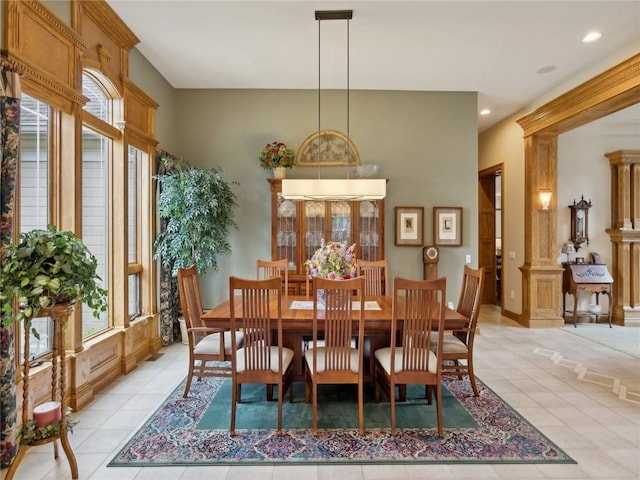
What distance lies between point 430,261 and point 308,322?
2.86m

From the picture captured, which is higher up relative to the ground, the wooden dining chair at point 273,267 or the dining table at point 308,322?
the wooden dining chair at point 273,267

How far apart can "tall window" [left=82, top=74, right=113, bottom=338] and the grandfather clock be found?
390 cm

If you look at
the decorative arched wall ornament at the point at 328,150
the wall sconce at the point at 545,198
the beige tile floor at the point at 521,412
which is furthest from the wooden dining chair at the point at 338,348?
the wall sconce at the point at 545,198

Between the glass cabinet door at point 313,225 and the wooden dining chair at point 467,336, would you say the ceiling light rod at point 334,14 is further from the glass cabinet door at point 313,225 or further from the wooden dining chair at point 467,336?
the wooden dining chair at point 467,336

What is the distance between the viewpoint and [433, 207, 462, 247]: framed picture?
204 inches

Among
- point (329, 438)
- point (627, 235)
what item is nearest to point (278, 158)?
point (329, 438)

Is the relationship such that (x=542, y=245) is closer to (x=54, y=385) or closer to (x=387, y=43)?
(x=387, y=43)

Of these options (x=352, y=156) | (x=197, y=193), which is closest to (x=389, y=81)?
(x=352, y=156)

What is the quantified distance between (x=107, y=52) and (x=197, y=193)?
61.1 inches

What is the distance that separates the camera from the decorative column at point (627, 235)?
573 cm

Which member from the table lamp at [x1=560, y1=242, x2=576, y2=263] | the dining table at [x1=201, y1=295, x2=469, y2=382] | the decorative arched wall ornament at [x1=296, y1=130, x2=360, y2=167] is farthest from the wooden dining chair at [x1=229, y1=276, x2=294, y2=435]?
the table lamp at [x1=560, y1=242, x2=576, y2=263]

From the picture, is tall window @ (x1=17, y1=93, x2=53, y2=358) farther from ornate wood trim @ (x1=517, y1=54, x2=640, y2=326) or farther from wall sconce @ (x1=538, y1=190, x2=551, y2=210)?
wall sconce @ (x1=538, y1=190, x2=551, y2=210)

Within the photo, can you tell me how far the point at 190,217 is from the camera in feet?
13.5

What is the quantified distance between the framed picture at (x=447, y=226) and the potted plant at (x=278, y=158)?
218 cm
